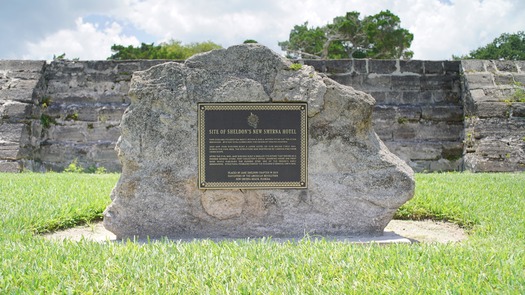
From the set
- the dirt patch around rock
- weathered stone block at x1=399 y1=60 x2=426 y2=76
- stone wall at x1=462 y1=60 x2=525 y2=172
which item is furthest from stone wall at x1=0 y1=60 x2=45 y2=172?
stone wall at x1=462 y1=60 x2=525 y2=172

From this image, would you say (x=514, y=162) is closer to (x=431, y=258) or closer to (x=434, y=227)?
(x=434, y=227)

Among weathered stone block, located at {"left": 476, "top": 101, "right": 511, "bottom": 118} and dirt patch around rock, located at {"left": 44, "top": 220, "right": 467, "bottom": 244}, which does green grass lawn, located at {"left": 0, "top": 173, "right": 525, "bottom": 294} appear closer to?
dirt patch around rock, located at {"left": 44, "top": 220, "right": 467, "bottom": 244}

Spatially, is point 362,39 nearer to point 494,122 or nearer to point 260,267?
point 494,122

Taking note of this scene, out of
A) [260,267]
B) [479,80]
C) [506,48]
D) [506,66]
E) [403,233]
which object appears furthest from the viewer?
[506,48]

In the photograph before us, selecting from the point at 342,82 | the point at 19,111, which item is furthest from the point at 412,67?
the point at 19,111

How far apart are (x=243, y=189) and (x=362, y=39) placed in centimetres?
2905

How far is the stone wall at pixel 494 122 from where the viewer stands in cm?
852

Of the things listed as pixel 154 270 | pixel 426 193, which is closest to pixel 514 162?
pixel 426 193

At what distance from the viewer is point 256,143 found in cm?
457

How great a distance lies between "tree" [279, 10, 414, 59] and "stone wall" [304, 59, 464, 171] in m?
21.8

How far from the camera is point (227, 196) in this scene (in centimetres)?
455

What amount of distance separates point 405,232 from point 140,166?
2432mm

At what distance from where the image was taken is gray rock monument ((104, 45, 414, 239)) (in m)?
4.47

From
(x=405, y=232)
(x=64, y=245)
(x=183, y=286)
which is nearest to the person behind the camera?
(x=183, y=286)
